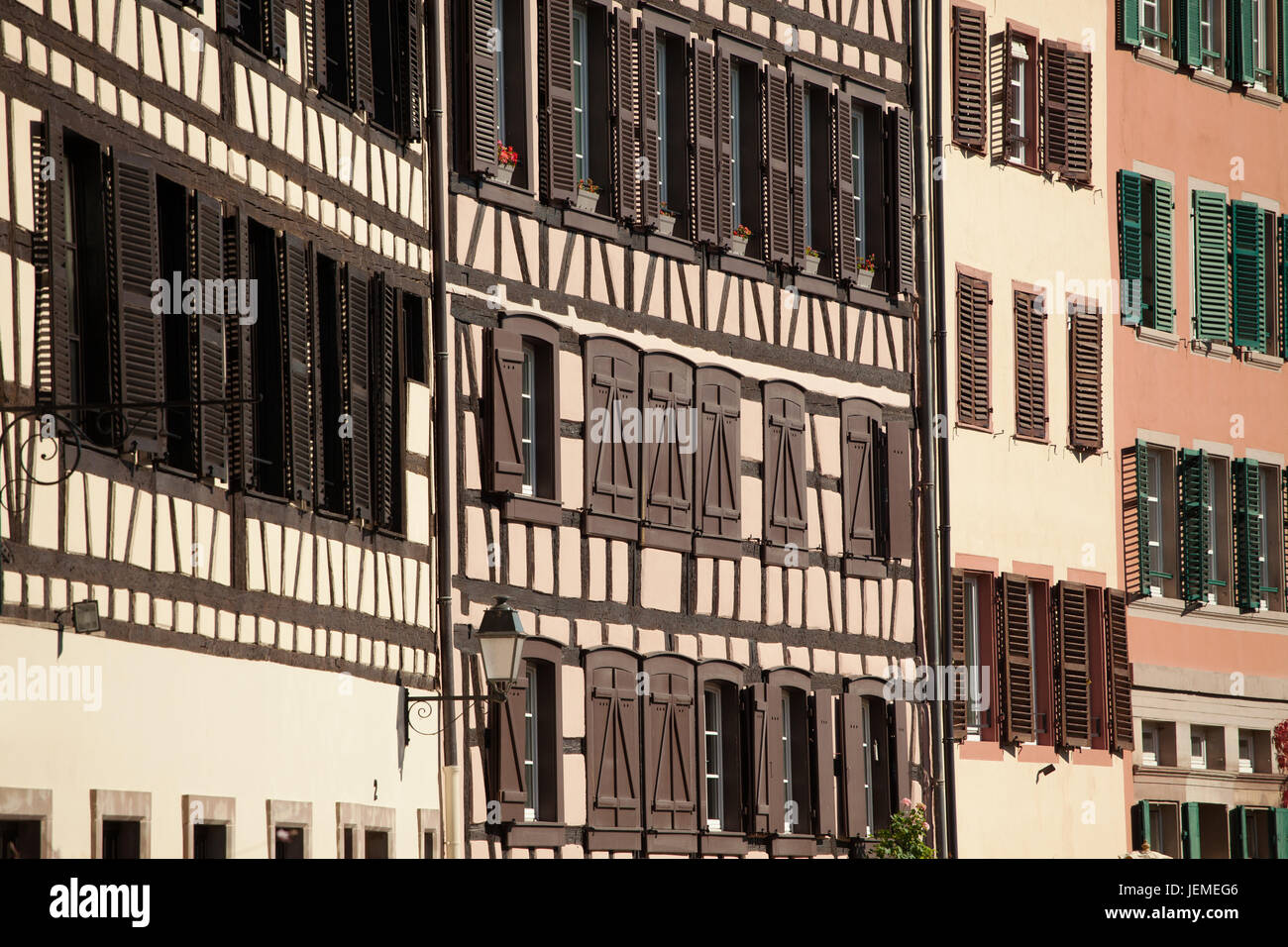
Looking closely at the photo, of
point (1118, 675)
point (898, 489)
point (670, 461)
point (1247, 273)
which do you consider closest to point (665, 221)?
point (670, 461)

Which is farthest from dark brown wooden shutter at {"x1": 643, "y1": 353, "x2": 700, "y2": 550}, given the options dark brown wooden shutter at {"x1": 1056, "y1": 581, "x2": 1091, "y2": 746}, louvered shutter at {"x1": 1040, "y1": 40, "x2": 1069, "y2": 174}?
louvered shutter at {"x1": 1040, "y1": 40, "x2": 1069, "y2": 174}

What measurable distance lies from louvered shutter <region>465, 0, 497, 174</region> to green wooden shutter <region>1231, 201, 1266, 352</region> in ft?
37.2

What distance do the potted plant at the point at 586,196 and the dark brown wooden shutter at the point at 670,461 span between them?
1.21 meters

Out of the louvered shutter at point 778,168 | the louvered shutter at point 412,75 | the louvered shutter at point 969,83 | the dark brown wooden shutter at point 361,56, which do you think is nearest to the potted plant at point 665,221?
the louvered shutter at point 778,168

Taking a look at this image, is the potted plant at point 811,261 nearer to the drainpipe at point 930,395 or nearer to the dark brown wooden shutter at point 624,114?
the drainpipe at point 930,395

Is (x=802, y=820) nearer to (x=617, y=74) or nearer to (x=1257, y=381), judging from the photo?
(x=617, y=74)

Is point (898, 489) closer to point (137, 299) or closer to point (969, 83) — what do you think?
point (969, 83)

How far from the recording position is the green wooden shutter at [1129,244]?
26.1m

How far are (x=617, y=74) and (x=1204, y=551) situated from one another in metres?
9.27

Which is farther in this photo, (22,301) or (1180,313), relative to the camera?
(1180,313)

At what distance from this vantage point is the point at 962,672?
77.8ft

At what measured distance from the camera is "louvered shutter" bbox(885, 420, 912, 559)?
23.1m
